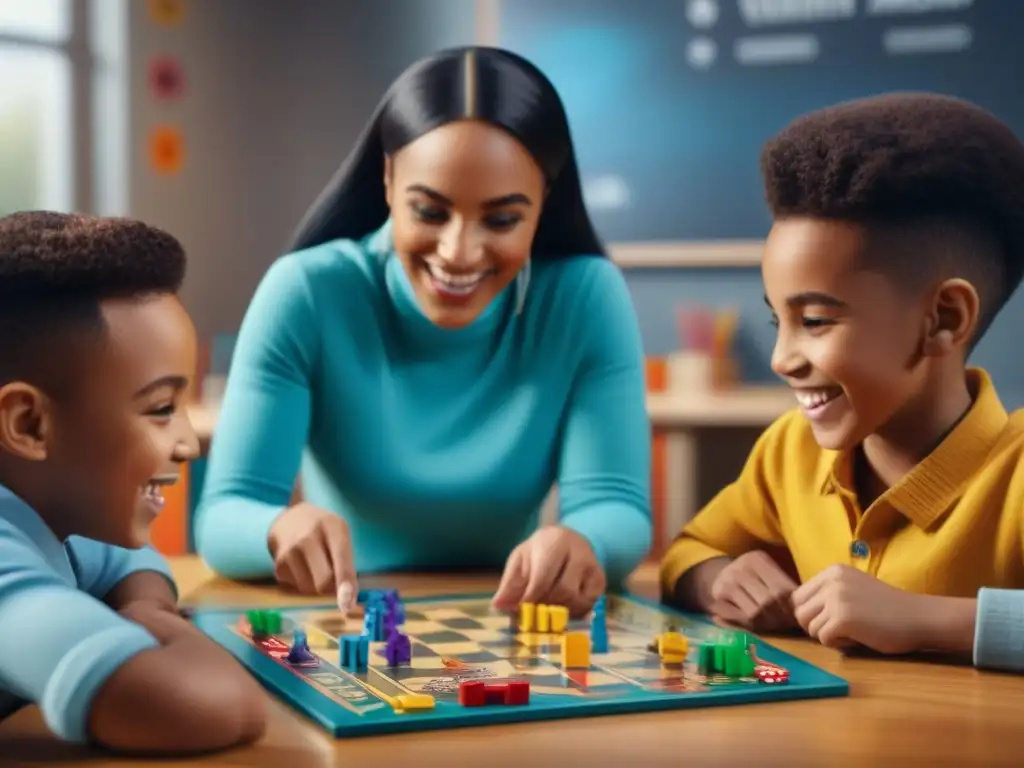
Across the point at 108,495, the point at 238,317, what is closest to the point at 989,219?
the point at 108,495

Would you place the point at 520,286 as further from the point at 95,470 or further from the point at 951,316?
the point at 95,470

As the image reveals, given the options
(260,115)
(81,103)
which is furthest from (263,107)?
(81,103)

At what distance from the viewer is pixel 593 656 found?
1.04m

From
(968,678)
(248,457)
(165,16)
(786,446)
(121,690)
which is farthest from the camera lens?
(165,16)

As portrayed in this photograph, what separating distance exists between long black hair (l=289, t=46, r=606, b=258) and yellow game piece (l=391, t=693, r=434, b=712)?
2.25 feet

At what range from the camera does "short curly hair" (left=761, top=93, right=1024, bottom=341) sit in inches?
41.5

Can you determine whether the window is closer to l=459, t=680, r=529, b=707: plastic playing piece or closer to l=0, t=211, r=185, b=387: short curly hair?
l=0, t=211, r=185, b=387: short curly hair

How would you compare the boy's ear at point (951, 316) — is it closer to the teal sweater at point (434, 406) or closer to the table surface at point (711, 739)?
the table surface at point (711, 739)

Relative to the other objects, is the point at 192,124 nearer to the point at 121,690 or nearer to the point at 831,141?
the point at 831,141

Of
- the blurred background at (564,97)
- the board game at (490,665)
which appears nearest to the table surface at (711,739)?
the board game at (490,665)

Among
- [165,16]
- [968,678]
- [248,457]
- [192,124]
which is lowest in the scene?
[968,678]

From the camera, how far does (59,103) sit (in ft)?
11.6

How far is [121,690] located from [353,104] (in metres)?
3.27

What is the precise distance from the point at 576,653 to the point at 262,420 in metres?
0.56
